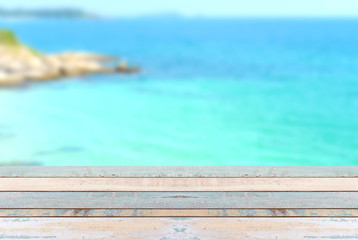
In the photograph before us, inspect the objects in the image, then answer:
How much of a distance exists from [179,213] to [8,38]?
13.4m

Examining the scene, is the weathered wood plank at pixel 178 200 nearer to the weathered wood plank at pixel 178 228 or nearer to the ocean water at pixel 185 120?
the weathered wood plank at pixel 178 228

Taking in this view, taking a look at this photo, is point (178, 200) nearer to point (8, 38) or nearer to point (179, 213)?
point (179, 213)

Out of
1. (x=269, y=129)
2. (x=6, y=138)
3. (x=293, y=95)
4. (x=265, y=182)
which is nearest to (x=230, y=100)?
(x=293, y=95)

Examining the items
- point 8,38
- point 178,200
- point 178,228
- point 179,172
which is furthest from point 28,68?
point 178,228

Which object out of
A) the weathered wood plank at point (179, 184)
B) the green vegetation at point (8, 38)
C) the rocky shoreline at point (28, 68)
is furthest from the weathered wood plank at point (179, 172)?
the green vegetation at point (8, 38)

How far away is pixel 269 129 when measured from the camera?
648 centimetres

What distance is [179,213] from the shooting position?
1.02 m

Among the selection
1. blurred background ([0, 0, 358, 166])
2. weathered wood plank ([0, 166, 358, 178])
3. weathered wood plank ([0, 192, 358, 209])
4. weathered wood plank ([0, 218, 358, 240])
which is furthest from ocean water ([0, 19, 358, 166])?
weathered wood plank ([0, 218, 358, 240])

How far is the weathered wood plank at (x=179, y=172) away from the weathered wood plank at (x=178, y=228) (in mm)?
230

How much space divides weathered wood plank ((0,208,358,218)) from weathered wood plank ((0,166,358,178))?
0.59ft

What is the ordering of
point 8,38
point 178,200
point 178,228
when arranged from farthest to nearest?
1. point 8,38
2. point 178,200
3. point 178,228

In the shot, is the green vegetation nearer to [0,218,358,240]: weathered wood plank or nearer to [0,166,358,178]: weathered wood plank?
[0,166,358,178]: weathered wood plank

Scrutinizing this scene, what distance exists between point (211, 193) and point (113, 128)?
5.46 m

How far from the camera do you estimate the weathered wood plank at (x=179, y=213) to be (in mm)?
1001
